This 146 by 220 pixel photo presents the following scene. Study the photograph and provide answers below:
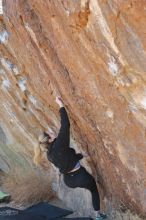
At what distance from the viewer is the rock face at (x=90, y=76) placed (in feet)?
14.0

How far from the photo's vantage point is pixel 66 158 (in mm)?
5820

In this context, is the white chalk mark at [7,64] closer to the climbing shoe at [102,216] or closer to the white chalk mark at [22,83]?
the white chalk mark at [22,83]

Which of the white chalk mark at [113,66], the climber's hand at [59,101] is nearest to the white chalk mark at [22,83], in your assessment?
the climber's hand at [59,101]

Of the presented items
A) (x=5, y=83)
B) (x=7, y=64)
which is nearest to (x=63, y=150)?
(x=7, y=64)

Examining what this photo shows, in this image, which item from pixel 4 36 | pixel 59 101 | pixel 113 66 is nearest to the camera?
pixel 113 66

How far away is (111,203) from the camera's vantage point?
6.49m

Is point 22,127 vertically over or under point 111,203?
over

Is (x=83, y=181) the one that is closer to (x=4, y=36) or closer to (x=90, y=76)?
(x=90, y=76)

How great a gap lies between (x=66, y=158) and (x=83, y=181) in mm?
530

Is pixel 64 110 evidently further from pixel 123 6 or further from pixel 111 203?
pixel 123 6

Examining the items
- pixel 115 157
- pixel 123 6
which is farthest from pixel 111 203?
pixel 123 6

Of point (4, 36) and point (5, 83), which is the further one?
point (5, 83)

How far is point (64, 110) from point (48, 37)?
36.5 inches

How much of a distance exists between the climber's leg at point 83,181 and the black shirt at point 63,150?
0.61 feet
